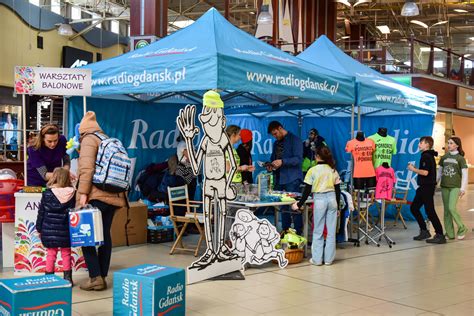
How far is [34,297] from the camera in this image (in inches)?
141

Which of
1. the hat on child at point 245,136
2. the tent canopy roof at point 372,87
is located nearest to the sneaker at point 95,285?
the hat on child at point 245,136

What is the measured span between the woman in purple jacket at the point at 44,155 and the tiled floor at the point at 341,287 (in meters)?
1.00

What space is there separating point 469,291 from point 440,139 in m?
14.0

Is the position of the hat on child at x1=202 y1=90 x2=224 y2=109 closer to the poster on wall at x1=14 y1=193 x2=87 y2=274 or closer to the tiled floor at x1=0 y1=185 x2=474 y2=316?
the tiled floor at x1=0 y1=185 x2=474 y2=316

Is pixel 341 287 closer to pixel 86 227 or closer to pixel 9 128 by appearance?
pixel 86 227

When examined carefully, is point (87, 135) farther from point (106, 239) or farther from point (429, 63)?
point (429, 63)

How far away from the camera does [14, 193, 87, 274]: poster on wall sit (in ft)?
19.5

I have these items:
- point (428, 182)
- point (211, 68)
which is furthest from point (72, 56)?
point (211, 68)

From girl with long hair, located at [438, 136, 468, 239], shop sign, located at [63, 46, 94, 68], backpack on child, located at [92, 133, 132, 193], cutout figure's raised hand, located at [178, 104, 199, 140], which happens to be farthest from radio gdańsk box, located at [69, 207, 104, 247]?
shop sign, located at [63, 46, 94, 68]

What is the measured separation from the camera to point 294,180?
7.91 meters

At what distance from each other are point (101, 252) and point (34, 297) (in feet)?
6.57

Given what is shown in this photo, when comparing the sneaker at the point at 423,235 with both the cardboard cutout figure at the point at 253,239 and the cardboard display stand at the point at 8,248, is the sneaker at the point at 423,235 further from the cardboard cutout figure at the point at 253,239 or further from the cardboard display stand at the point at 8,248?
the cardboard display stand at the point at 8,248

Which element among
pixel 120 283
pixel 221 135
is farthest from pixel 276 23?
pixel 120 283

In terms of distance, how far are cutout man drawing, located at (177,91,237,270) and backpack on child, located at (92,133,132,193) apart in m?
0.69
